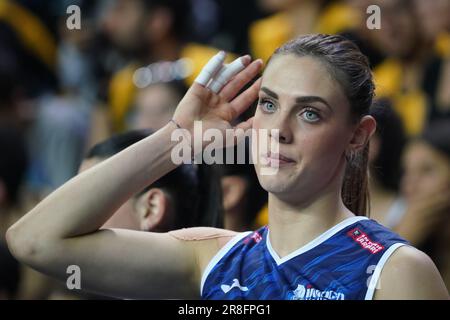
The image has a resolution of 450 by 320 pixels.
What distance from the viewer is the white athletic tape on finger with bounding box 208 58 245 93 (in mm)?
2812

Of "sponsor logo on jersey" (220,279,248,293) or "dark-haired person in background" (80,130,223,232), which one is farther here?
"dark-haired person in background" (80,130,223,232)

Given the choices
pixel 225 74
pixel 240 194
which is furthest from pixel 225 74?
pixel 240 194

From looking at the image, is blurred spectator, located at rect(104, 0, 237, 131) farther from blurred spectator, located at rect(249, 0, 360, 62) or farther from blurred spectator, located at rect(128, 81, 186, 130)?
blurred spectator, located at rect(249, 0, 360, 62)

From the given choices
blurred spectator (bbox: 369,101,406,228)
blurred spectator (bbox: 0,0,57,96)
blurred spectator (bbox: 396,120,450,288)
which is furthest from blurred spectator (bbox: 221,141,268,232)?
blurred spectator (bbox: 0,0,57,96)

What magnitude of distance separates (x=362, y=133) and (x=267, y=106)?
27 centimetres

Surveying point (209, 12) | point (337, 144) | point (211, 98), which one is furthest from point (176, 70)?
point (337, 144)

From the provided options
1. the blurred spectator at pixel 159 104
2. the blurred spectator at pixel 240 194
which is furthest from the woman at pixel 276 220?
the blurred spectator at pixel 159 104

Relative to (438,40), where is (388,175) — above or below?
below

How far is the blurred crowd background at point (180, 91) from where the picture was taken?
434cm

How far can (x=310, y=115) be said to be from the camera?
252 cm

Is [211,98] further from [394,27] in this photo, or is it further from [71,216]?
[394,27]

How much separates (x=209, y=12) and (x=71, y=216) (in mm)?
3572

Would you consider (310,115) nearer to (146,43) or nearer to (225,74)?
(225,74)

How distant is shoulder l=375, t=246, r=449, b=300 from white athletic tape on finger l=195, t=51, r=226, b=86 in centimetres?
76
